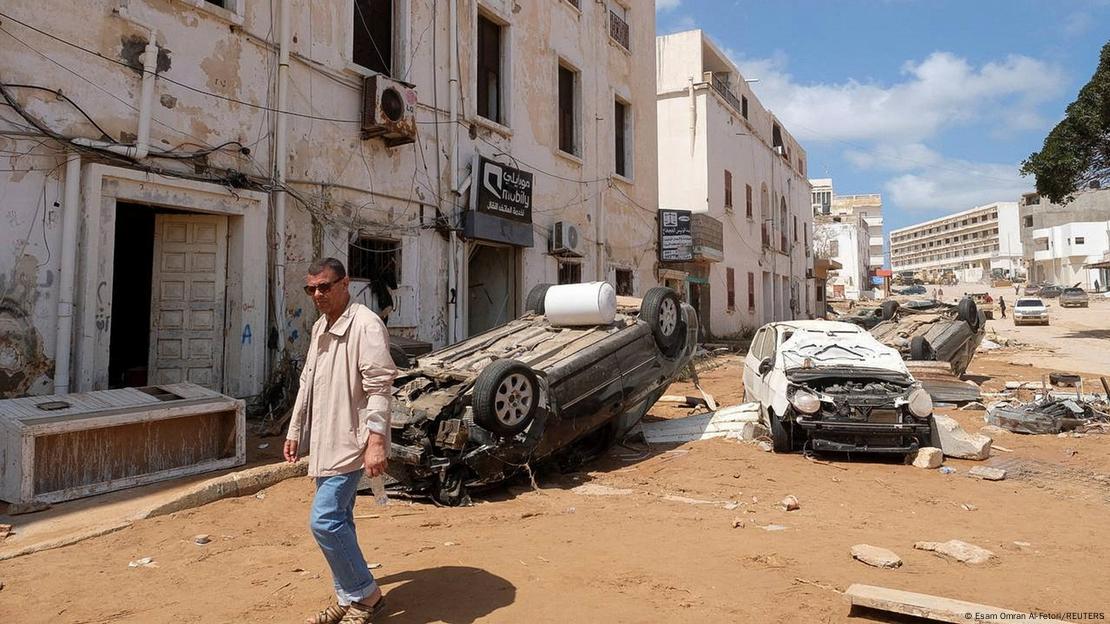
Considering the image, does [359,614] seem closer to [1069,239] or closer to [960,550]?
[960,550]

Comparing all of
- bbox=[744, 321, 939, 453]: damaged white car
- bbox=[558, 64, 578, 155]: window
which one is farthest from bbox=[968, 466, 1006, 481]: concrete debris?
bbox=[558, 64, 578, 155]: window

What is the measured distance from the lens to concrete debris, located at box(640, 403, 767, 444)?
832 centimetres

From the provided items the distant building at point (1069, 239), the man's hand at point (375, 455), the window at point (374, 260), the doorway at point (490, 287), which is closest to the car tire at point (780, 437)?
the man's hand at point (375, 455)

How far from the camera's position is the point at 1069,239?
226ft

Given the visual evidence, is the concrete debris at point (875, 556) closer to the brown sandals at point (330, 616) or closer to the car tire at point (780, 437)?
the brown sandals at point (330, 616)

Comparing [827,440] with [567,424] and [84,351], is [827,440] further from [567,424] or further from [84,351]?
[84,351]

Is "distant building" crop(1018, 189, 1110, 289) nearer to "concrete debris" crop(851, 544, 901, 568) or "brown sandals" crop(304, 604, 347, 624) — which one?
"concrete debris" crop(851, 544, 901, 568)

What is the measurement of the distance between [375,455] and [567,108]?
13443 mm

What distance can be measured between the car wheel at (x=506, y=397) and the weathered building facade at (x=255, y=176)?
12.4ft

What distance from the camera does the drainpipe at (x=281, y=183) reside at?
845 centimetres

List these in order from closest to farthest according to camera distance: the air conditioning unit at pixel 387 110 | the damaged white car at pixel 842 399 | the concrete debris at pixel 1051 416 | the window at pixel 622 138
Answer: the damaged white car at pixel 842 399 → the concrete debris at pixel 1051 416 → the air conditioning unit at pixel 387 110 → the window at pixel 622 138

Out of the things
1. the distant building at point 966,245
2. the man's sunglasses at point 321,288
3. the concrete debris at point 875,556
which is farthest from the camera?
the distant building at point 966,245

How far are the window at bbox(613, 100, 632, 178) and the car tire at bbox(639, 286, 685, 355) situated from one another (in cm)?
1000

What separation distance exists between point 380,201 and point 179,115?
3.03 m
